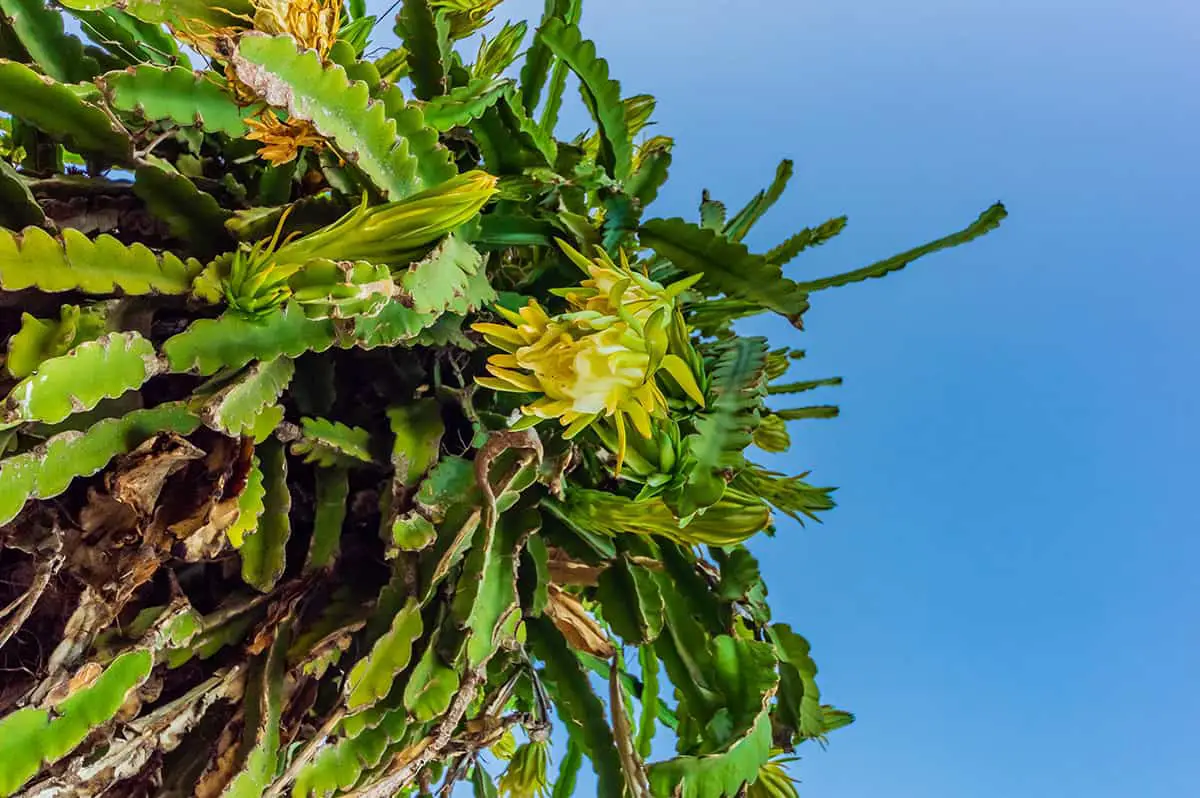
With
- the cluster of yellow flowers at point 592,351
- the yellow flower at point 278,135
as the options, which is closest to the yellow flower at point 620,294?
the cluster of yellow flowers at point 592,351

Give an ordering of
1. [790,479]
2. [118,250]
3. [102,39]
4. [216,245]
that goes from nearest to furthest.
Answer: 1. [118,250]
2. [216,245]
3. [102,39]
4. [790,479]

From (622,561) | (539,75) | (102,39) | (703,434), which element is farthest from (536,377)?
(102,39)

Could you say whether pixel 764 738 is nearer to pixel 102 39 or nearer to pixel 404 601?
pixel 404 601

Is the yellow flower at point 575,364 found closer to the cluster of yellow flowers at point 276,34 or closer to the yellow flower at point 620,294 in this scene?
the yellow flower at point 620,294

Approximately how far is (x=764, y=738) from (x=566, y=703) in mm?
221

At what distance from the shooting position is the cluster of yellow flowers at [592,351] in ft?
2.18

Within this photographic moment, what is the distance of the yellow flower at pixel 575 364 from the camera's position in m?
0.66

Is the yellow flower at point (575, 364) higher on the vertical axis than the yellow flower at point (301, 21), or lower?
lower

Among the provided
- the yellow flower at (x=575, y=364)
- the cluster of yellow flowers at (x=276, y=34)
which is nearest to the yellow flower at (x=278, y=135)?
the cluster of yellow flowers at (x=276, y=34)

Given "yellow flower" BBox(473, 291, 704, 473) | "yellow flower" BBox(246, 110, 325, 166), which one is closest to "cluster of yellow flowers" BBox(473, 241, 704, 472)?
"yellow flower" BBox(473, 291, 704, 473)

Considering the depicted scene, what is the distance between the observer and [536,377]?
2.25 ft

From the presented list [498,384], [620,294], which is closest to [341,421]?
[498,384]

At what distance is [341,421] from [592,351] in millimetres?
273

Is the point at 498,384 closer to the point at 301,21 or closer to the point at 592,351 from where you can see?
the point at 592,351
